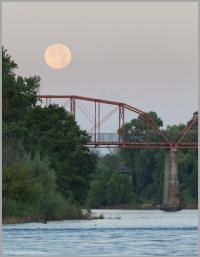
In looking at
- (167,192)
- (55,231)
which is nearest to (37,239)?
(55,231)

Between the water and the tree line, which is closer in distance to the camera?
the water

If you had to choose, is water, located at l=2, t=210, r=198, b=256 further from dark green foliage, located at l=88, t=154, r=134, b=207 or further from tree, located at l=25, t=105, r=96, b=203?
dark green foliage, located at l=88, t=154, r=134, b=207

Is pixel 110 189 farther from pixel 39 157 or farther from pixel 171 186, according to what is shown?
pixel 39 157

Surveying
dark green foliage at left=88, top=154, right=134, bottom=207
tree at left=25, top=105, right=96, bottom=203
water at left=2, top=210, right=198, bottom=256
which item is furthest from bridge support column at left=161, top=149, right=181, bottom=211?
water at left=2, top=210, right=198, bottom=256

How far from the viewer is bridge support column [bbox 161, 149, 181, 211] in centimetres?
12875

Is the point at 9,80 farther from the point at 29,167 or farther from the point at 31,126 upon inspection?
the point at 29,167

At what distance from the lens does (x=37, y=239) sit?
4609 centimetres

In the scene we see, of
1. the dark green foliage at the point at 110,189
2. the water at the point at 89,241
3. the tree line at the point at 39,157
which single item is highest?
the tree line at the point at 39,157

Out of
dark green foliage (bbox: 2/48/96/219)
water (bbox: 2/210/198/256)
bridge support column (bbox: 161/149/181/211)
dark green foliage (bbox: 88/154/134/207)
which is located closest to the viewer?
water (bbox: 2/210/198/256)

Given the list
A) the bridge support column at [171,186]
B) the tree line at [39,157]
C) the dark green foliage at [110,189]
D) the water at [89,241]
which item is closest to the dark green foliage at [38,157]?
the tree line at [39,157]

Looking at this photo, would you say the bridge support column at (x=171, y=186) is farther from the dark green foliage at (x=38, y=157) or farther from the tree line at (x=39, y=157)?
the dark green foliage at (x=38, y=157)

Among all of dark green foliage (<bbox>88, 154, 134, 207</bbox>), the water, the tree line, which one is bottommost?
dark green foliage (<bbox>88, 154, 134, 207</bbox>)

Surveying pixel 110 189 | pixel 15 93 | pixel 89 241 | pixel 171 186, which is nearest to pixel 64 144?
pixel 15 93

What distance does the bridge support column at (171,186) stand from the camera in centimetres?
12875
